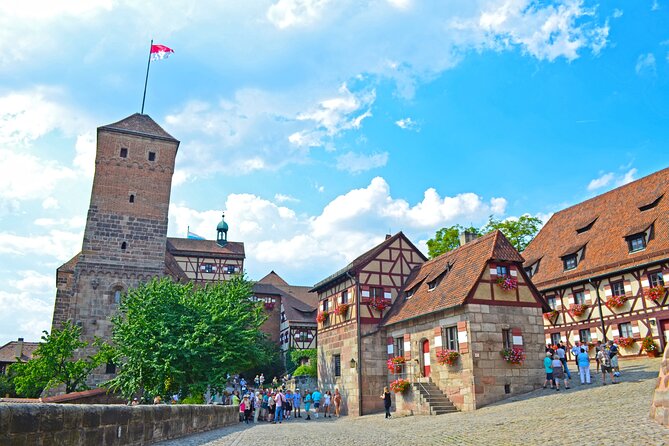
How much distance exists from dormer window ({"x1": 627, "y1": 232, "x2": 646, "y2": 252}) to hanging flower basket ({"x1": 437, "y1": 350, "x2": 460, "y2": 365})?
34.4 feet

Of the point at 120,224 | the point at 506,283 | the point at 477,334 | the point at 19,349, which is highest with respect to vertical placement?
the point at 120,224

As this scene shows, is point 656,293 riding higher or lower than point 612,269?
lower

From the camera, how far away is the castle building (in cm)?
1936

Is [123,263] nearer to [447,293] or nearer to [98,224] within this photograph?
[98,224]

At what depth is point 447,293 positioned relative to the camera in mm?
21672

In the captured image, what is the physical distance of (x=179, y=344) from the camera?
2278 cm

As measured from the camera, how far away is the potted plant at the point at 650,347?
2197cm

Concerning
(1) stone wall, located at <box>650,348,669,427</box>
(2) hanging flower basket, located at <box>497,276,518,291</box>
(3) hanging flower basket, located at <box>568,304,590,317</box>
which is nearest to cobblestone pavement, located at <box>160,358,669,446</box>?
(1) stone wall, located at <box>650,348,669,427</box>

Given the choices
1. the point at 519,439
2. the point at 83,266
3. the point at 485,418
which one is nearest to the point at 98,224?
the point at 83,266

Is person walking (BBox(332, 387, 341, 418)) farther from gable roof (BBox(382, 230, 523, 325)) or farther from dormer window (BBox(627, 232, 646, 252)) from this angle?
dormer window (BBox(627, 232, 646, 252))

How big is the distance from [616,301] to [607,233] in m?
4.18

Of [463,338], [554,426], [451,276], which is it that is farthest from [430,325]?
[554,426]

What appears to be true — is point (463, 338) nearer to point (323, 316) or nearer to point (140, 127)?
point (323, 316)

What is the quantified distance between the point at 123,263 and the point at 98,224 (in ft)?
10.2
